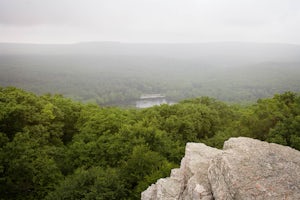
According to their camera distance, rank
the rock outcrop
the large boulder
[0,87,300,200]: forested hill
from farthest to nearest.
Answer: [0,87,300,200]: forested hill
the large boulder
the rock outcrop

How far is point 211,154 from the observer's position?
16281 mm

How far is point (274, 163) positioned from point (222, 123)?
2771cm

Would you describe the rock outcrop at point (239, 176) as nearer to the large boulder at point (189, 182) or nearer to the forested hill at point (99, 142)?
the large boulder at point (189, 182)

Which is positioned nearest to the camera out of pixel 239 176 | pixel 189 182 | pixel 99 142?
pixel 239 176

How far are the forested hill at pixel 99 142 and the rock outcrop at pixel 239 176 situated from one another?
4621 mm

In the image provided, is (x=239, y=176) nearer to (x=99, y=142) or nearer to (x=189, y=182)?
(x=189, y=182)

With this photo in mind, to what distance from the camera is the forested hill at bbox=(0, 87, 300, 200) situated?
773 inches

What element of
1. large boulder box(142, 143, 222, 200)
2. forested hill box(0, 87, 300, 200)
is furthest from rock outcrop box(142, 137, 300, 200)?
forested hill box(0, 87, 300, 200)

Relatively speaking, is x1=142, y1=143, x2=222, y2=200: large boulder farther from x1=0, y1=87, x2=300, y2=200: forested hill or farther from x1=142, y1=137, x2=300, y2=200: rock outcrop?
x1=0, y1=87, x2=300, y2=200: forested hill

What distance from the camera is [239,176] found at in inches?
448

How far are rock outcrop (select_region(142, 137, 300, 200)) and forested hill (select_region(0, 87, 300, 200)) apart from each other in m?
4.62

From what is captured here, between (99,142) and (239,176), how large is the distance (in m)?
17.7

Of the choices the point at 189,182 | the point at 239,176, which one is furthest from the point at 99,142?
the point at 239,176

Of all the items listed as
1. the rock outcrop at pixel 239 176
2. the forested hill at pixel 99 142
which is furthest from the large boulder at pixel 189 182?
the forested hill at pixel 99 142
